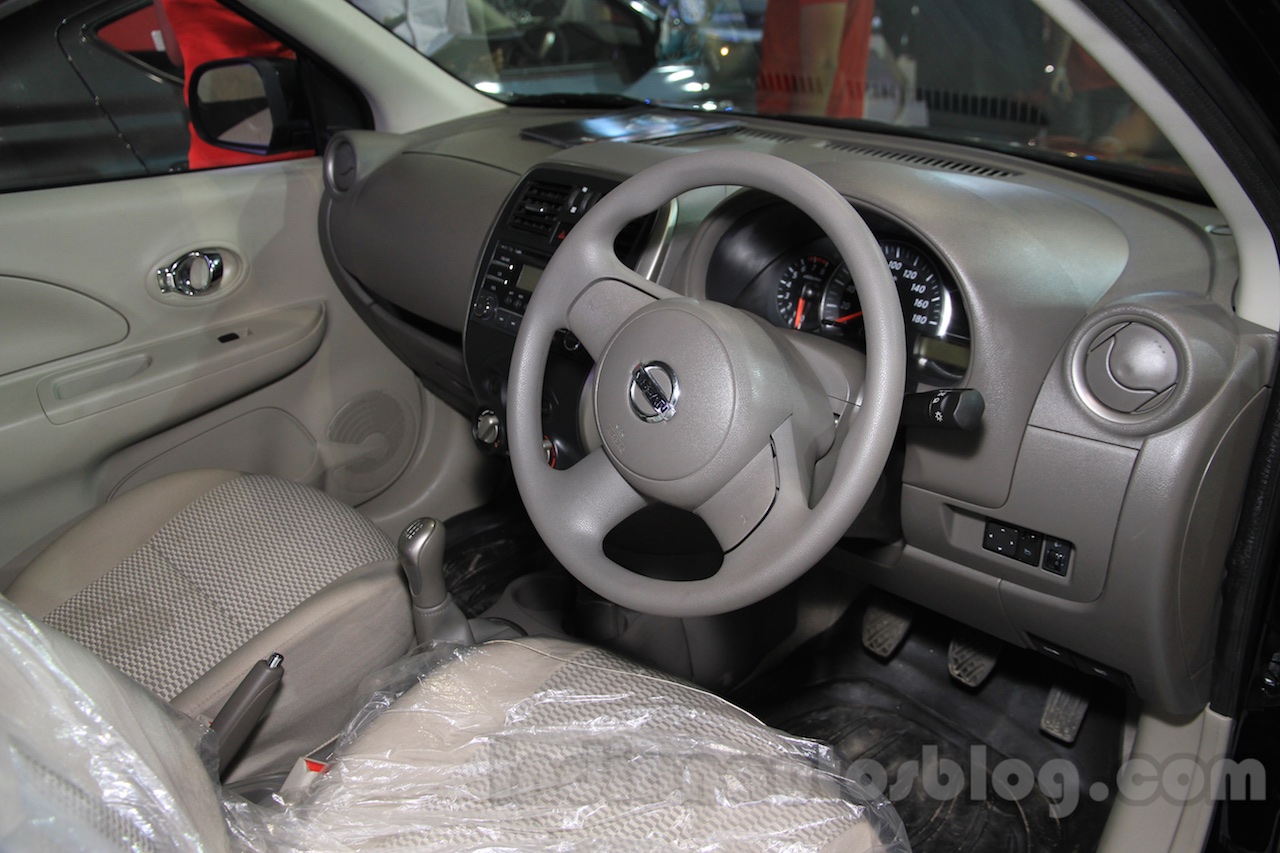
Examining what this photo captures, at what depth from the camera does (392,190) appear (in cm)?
200

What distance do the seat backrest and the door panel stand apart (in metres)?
1.13

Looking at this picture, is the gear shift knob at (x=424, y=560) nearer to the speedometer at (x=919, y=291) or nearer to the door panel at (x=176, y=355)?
the speedometer at (x=919, y=291)

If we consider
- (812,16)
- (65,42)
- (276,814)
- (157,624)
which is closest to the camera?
(276,814)

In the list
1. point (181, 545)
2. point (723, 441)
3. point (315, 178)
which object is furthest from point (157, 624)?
point (315, 178)

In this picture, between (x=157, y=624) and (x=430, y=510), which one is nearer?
(x=157, y=624)

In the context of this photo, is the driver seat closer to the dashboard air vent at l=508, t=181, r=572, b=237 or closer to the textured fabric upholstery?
the textured fabric upholstery

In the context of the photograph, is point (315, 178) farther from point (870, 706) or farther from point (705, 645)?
point (870, 706)

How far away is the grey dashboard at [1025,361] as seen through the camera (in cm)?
112

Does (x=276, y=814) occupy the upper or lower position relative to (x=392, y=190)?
lower

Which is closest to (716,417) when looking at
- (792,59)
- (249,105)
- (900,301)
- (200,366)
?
(900,301)

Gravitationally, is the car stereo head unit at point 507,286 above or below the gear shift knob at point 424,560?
above

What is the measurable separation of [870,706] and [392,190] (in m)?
1.48

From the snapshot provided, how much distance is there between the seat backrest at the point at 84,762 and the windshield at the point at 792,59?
1.56m

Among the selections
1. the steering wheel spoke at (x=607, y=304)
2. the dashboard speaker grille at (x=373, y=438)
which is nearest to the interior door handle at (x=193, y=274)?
the dashboard speaker grille at (x=373, y=438)
